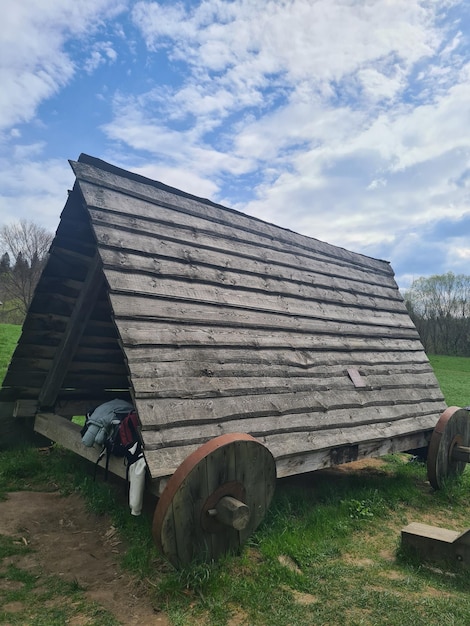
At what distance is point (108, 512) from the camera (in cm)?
441

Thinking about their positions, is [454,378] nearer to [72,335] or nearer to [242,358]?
[242,358]

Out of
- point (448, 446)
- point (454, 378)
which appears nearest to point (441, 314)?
point (454, 378)

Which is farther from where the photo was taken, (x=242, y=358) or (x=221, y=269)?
(x=221, y=269)

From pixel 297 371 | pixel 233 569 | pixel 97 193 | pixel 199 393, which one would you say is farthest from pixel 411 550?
pixel 97 193

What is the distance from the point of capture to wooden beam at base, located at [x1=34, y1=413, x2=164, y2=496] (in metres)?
3.99

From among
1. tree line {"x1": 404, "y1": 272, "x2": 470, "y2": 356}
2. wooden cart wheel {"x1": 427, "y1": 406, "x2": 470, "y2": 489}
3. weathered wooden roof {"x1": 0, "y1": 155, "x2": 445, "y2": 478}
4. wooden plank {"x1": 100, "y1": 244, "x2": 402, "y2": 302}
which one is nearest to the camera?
weathered wooden roof {"x1": 0, "y1": 155, "x2": 445, "y2": 478}

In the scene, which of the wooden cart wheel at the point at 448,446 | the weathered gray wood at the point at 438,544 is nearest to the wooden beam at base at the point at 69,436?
the weathered gray wood at the point at 438,544

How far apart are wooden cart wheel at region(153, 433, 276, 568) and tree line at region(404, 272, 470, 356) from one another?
38982 mm

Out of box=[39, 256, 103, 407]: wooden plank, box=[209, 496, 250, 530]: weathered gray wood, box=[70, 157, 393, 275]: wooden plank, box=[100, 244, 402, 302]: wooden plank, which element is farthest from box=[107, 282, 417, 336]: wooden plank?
box=[209, 496, 250, 530]: weathered gray wood

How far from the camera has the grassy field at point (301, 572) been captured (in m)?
2.80

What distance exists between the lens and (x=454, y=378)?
81.4ft

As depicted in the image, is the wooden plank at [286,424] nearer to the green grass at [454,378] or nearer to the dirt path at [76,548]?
the dirt path at [76,548]

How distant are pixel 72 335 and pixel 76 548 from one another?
7.78ft

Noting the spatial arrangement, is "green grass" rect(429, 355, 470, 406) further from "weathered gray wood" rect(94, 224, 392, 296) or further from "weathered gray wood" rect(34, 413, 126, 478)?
"weathered gray wood" rect(34, 413, 126, 478)
